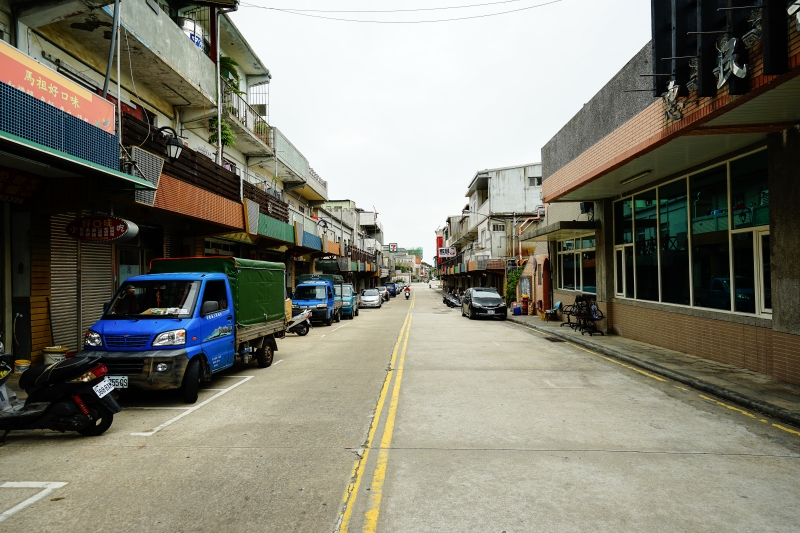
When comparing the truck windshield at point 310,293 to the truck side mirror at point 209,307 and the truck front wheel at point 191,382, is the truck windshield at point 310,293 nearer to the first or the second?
the truck side mirror at point 209,307

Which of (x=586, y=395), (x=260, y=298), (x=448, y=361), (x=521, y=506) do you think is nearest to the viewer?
(x=521, y=506)

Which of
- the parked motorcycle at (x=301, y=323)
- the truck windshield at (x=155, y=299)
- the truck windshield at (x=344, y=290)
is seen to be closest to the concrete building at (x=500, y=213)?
the truck windshield at (x=344, y=290)

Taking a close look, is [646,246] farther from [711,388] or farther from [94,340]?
[94,340]

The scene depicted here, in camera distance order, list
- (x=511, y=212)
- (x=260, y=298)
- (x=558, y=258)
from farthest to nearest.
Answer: (x=511, y=212) < (x=558, y=258) < (x=260, y=298)

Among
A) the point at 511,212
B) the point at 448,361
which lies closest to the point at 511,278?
the point at 511,212

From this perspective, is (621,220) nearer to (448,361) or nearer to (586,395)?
(448,361)

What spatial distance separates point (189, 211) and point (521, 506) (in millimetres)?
11845

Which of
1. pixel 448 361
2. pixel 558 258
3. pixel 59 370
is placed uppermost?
pixel 558 258

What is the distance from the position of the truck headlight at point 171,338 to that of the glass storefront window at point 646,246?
12607mm

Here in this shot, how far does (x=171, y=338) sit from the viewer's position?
25.0ft

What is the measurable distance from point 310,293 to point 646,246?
14.6 m

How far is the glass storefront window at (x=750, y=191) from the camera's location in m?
9.74

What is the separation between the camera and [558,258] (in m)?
24.1

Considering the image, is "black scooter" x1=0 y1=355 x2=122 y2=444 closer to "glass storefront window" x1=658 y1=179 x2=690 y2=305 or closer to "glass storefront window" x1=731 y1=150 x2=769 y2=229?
"glass storefront window" x1=731 y1=150 x2=769 y2=229
